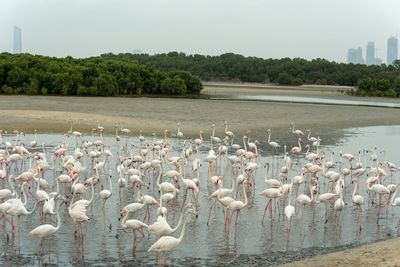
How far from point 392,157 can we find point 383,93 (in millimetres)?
53250

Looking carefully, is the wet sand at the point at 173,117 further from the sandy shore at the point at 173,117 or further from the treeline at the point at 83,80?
the treeline at the point at 83,80

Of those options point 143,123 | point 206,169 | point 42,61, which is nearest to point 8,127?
point 143,123

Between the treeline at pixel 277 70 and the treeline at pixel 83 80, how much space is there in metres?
46.4

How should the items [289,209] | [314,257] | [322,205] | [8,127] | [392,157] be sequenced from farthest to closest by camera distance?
[8,127]
[392,157]
[322,205]
[289,209]
[314,257]

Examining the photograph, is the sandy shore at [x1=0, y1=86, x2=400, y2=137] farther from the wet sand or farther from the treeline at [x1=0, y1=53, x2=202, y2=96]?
the treeline at [x1=0, y1=53, x2=202, y2=96]

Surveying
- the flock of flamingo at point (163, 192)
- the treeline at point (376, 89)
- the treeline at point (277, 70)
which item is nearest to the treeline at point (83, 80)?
the treeline at point (376, 89)

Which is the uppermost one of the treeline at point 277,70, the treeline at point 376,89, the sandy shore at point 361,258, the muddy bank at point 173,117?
the treeline at point 277,70

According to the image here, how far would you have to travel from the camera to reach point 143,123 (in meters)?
29.3

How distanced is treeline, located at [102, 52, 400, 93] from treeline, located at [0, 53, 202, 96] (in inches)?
1826

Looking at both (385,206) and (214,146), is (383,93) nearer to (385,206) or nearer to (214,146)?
(214,146)

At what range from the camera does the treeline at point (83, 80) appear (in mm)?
51778

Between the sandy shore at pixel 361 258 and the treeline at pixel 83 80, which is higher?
the treeline at pixel 83 80

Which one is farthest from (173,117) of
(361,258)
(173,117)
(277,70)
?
(277,70)

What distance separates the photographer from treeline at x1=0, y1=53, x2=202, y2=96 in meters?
51.8
